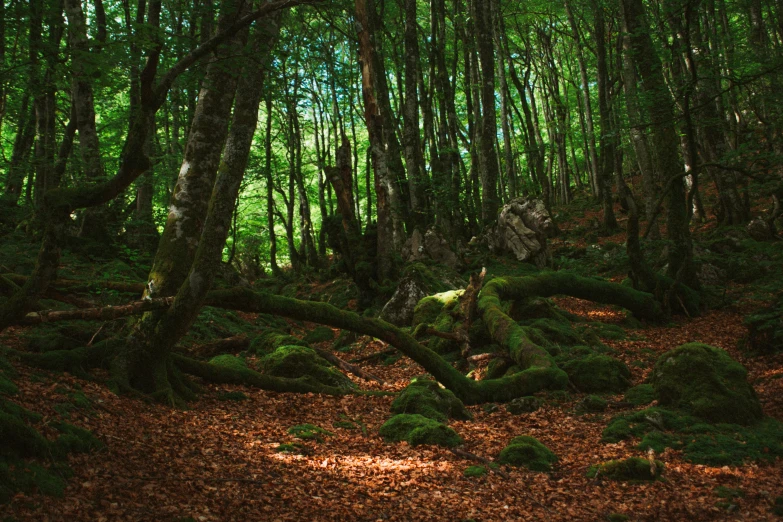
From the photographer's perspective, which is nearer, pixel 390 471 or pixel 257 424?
pixel 390 471

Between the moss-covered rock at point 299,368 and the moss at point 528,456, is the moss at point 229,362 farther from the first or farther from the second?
the moss at point 528,456

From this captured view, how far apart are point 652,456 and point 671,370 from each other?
6.51ft

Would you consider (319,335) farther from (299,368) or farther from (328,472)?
(328,472)

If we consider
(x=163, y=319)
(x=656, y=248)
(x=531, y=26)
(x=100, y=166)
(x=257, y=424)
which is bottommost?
(x=257, y=424)

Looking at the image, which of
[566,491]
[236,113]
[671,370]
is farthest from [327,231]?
[566,491]

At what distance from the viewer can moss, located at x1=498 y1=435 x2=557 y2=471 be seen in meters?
5.62

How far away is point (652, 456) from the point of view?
515cm

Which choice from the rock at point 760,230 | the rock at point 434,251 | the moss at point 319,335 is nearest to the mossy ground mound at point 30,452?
the moss at point 319,335

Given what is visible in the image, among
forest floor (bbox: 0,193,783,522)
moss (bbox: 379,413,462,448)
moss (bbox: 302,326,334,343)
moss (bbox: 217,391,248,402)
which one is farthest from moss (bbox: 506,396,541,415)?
moss (bbox: 302,326,334,343)

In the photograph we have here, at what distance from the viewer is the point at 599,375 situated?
8.12 meters

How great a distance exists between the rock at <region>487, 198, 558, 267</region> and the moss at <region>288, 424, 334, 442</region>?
1116 cm

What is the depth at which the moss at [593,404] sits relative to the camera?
7.25 m

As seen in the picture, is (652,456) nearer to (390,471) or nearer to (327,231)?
(390,471)

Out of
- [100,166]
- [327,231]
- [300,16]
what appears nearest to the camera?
[100,166]
